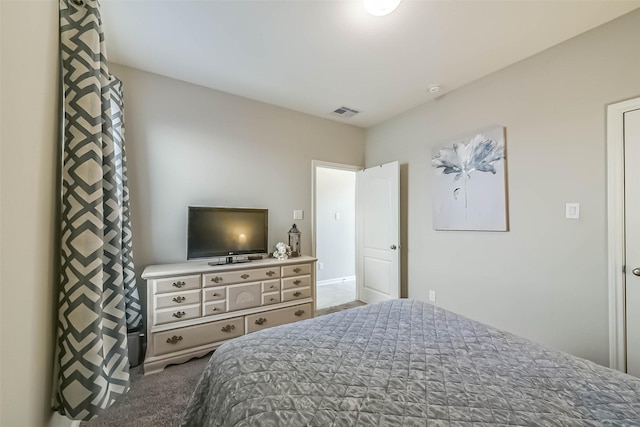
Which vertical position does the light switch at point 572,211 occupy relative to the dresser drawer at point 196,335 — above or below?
above

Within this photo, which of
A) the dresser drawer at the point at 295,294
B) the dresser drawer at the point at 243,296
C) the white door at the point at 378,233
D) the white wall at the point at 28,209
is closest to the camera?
the white wall at the point at 28,209

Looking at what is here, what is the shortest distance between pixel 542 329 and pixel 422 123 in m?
2.46

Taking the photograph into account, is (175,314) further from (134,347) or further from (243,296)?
(243,296)

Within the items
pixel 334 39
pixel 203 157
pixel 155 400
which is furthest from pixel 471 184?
pixel 155 400

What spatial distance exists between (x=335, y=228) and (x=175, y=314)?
138 inches

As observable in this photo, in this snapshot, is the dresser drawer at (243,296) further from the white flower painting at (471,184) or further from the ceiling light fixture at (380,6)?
the ceiling light fixture at (380,6)

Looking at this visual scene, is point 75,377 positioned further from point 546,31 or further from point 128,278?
point 546,31

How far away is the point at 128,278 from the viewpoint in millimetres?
2123

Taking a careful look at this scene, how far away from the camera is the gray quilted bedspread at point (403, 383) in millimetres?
774

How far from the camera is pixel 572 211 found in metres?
2.05

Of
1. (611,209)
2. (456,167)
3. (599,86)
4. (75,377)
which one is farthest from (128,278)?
(599,86)

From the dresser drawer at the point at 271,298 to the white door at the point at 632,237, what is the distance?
2.75 metres

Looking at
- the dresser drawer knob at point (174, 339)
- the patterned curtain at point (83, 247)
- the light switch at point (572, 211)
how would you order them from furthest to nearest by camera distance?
the dresser drawer knob at point (174, 339)
the light switch at point (572, 211)
the patterned curtain at point (83, 247)

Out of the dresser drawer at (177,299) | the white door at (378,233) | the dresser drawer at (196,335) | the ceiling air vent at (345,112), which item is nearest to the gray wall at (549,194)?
the white door at (378,233)
